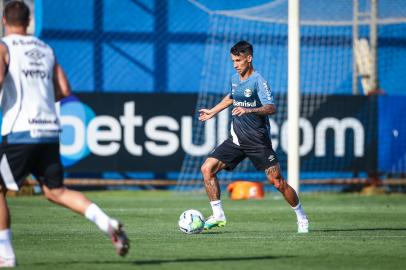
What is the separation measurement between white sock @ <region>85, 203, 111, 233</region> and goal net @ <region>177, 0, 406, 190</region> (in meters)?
13.8

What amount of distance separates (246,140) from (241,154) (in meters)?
0.23

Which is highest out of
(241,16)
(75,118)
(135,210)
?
(241,16)

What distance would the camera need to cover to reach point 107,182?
23.2m

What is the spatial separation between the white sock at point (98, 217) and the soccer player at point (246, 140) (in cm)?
411

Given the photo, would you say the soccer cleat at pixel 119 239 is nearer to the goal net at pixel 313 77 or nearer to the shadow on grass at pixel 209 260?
the shadow on grass at pixel 209 260

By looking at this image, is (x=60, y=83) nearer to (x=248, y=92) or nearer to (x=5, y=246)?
(x=5, y=246)

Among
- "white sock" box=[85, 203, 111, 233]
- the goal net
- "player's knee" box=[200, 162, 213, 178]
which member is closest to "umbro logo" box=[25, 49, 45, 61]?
"white sock" box=[85, 203, 111, 233]

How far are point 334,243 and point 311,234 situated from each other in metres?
1.18

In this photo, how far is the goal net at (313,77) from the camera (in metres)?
23.0

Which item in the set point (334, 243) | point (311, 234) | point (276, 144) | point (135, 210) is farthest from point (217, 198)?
point (276, 144)

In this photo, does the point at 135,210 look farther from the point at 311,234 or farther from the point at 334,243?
the point at 334,243

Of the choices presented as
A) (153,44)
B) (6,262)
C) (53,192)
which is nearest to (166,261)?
(53,192)

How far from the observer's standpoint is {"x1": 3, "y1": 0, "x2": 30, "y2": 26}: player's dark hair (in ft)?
29.6

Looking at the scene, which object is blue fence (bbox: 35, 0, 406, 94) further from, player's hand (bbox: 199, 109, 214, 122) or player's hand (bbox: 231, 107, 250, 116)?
player's hand (bbox: 231, 107, 250, 116)
